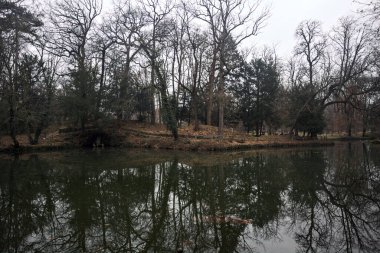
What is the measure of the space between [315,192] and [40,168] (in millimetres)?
12463

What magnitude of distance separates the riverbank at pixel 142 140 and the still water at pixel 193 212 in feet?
42.8

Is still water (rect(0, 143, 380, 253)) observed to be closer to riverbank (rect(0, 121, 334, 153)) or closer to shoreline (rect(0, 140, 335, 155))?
shoreline (rect(0, 140, 335, 155))

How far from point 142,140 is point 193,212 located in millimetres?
22267

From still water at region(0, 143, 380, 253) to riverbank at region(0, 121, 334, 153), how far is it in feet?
42.8

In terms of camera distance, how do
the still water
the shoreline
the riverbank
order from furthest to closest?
the riverbank
the shoreline
the still water

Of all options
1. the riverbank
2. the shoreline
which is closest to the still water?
the shoreline

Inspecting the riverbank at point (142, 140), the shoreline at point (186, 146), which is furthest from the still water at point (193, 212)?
the riverbank at point (142, 140)

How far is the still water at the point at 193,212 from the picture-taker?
18.4 ft

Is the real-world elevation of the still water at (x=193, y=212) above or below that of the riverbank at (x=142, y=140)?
below

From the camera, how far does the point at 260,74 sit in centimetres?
3684

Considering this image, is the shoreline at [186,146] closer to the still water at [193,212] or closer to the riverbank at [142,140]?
the riverbank at [142,140]

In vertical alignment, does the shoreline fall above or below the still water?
above

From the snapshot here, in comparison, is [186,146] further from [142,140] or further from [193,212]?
[193,212]

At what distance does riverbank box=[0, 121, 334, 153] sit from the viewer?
25583mm
